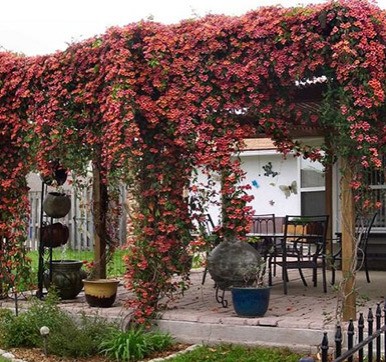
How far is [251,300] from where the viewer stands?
23.6 ft

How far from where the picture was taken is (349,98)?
6789 mm

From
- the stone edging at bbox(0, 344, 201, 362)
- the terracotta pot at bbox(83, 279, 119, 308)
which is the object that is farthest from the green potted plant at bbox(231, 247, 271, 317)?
the terracotta pot at bbox(83, 279, 119, 308)

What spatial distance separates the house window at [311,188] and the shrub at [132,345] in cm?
928

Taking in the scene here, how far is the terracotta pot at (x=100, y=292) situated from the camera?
27.5 feet

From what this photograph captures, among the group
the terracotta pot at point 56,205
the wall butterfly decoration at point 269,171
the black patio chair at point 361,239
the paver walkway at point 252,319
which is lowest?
the paver walkway at point 252,319

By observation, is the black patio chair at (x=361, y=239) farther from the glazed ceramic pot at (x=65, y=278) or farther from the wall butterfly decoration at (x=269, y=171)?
the wall butterfly decoration at (x=269, y=171)

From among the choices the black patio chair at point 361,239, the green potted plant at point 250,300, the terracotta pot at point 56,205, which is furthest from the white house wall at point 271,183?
the green potted plant at point 250,300

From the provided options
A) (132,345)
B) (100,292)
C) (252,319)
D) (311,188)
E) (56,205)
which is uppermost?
(311,188)

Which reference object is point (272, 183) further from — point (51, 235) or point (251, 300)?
point (251, 300)

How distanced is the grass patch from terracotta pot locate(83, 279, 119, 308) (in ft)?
5.93

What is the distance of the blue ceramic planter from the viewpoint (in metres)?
7.18

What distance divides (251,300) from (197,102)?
2039 millimetres

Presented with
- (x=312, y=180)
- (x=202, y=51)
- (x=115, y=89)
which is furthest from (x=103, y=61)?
(x=312, y=180)

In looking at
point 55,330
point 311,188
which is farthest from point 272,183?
point 55,330
